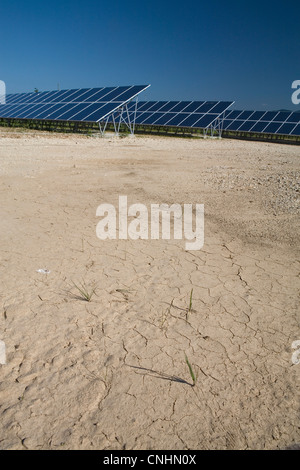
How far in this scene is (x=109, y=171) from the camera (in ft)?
20.1

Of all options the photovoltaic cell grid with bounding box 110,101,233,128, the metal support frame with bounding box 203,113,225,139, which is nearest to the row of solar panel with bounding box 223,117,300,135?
the metal support frame with bounding box 203,113,225,139

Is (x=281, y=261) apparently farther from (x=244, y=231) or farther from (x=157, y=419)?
(x=157, y=419)

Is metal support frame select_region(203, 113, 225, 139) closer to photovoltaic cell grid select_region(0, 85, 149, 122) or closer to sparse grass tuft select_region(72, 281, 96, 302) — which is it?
photovoltaic cell grid select_region(0, 85, 149, 122)

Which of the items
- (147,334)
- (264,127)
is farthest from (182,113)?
(147,334)

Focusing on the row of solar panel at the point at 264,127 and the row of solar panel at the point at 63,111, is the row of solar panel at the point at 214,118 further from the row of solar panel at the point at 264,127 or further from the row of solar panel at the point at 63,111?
the row of solar panel at the point at 63,111

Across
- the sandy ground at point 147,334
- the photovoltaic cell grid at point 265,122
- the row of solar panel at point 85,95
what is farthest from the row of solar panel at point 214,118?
the sandy ground at point 147,334

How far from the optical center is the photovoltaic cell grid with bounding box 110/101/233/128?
17406 millimetres

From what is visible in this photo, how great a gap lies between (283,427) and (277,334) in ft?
2.10

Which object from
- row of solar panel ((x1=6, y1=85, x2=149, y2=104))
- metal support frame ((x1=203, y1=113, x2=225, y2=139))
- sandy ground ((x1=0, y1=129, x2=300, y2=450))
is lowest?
sandy ground ((x1=0, y1=129, x2=300, y2=450))

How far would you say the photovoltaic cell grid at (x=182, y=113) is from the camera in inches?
685

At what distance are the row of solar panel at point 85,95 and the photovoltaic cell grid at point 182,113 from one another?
1.07 meters

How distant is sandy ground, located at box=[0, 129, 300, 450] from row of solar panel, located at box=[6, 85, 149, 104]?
12.9m

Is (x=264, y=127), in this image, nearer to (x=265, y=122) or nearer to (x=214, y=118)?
(x=265, y=122)

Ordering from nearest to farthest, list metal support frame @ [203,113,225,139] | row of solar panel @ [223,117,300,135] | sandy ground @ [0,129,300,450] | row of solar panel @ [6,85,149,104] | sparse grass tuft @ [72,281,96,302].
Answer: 1. sandy ground @ [0,129,300,450]
2. sparse grass tuft @ [72,281,96,302]
3. row of solar panel @ [6,85,149,104]
4. row of solar panel @ [223,117,300,135]
5. metal support frame @ [203,113,225,139]
